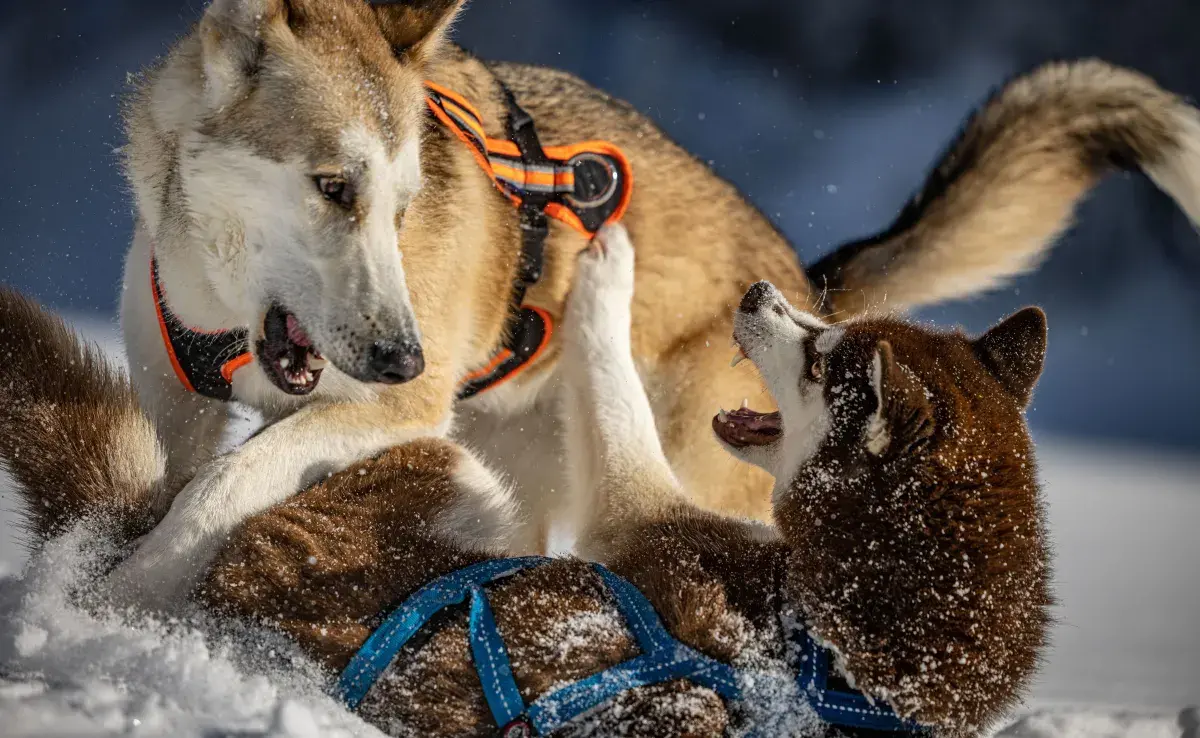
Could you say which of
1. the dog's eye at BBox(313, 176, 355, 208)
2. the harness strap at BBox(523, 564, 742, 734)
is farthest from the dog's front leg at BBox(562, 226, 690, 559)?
the dog's eye at BBox(313, 176, 355, 208)

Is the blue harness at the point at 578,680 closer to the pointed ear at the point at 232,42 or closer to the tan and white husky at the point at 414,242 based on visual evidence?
the tan and white husky at the point at 414,242

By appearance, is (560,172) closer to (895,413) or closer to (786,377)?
(786,377)

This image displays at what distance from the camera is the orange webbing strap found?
2957 millimetres

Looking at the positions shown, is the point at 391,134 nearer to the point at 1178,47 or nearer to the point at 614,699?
the point at 614,699

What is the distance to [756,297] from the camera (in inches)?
102

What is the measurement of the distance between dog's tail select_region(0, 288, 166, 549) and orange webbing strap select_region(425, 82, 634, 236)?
1.24 metres

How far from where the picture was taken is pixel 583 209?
3.18 m

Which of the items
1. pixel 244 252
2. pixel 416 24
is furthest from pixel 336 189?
pixel 416 24

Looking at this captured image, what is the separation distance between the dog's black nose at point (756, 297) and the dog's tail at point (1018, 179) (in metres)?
1.16

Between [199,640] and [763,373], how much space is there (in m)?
1.49

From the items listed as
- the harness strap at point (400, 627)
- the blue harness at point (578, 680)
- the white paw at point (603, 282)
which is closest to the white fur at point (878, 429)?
the blue harness at point (578, 680)

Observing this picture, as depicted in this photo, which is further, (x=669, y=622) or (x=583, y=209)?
(x=583, y=209)

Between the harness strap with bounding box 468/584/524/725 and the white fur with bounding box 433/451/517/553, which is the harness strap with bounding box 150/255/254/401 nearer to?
the white fur with bounding box 433/451/517/553

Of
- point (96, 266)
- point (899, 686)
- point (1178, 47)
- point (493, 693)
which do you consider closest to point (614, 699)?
point (493, 693)
